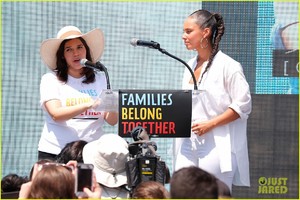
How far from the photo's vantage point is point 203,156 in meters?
3.76

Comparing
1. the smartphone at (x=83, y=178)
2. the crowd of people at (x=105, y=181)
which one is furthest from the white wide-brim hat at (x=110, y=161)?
the smartphone at (x=83, y=178)

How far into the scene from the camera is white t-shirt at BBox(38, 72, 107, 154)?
3.83m

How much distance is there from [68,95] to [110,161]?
694 millimetres

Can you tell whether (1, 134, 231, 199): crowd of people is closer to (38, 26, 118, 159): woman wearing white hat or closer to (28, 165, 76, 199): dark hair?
(28, 165, 76, 199): dark hair

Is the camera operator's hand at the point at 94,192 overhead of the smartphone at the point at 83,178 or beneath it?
beneath

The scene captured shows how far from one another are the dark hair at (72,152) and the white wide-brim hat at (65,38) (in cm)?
57

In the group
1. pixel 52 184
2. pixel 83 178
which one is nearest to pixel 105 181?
pixel 83 178

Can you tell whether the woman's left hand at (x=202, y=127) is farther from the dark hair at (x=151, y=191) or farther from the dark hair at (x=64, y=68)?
the dark hair at (x=151, y=191)

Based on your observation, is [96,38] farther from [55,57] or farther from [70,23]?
[70,23]

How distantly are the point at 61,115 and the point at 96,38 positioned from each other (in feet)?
1.66

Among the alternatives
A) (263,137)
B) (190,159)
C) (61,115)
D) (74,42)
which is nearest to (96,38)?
(74,42)

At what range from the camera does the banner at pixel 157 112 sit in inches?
141

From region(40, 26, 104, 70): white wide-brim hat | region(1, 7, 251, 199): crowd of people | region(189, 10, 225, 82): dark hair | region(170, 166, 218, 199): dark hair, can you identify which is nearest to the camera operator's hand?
region(170, 166, 218, 199): dark hair

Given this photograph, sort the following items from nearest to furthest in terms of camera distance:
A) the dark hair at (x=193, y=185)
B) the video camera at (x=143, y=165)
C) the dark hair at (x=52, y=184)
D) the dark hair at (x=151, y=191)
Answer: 1. the dark hair at (x=193, y=185)
2. the dark hair at (x=52, y=184)
3. the dark hair at (x=151, y=191)
4. the video camera at (x=143, y=165)
